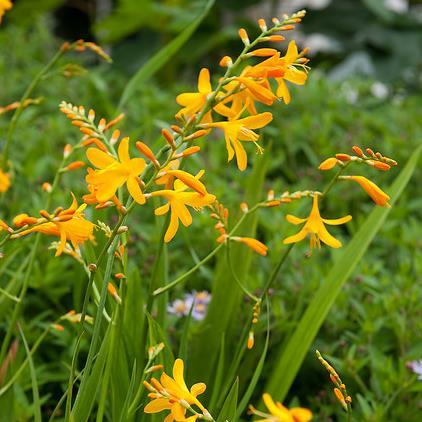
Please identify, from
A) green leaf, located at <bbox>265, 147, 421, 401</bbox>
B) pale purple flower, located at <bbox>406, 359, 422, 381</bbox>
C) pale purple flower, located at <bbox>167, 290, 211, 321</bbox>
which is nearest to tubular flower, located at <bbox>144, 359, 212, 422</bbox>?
green leaf, located at <bbox>265, 147, 421, 401</bbox>

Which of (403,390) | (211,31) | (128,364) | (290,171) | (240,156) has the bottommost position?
(211,31)

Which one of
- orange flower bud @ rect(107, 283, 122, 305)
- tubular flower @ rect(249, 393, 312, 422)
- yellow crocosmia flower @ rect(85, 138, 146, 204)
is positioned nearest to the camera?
tubular flower @ rect(249, 393, 312, 422)

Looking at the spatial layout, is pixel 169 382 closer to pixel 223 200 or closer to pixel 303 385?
pixel 303 385

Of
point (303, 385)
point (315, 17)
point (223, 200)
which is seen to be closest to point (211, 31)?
point (315, 17)

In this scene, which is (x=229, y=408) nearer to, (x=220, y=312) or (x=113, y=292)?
(x=113, y=292)

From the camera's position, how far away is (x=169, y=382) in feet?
3.26

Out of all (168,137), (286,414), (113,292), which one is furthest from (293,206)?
(286,414)

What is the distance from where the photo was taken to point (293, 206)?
2.21 metres

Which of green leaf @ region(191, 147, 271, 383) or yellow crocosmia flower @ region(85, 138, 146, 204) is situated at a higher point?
yellow crocosmia flower @ region(85, 138, 146, 204)

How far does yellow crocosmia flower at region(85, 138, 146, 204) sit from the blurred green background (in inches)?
23.9

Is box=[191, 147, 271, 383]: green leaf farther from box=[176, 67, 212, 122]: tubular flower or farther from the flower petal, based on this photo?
the flower petal

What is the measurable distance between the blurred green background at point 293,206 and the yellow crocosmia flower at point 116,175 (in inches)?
23.9

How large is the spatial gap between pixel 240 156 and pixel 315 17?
473cm

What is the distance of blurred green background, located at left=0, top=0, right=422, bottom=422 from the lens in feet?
5.64
